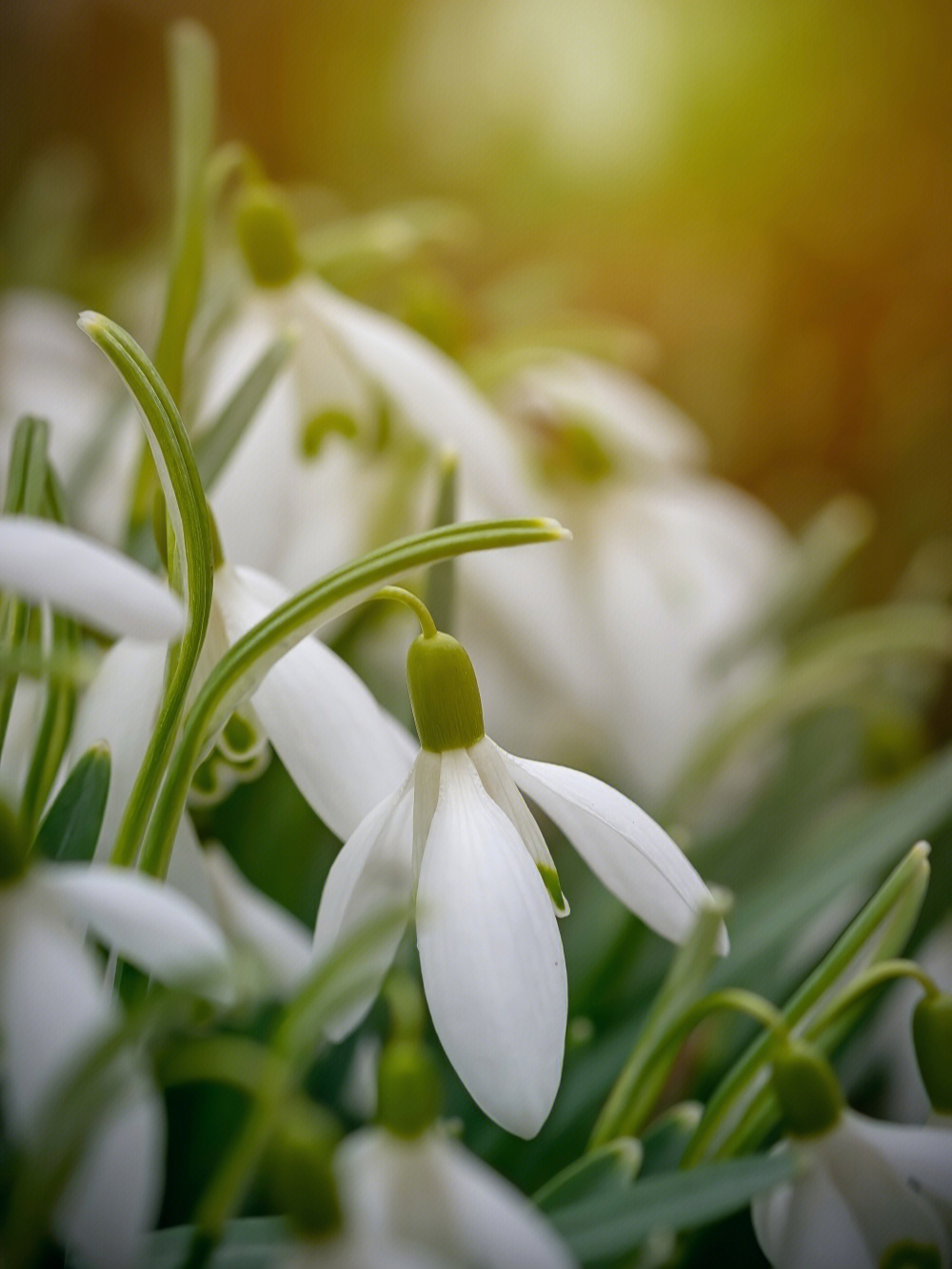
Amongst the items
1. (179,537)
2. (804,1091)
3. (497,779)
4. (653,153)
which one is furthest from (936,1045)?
(653,153)

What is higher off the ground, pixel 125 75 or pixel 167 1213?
pixel 125 75

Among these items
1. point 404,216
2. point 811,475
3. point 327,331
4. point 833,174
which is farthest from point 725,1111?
point 833,174

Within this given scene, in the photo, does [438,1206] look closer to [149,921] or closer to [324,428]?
[149,921]

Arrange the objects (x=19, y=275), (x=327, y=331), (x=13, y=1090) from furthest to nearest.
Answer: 1. (x=19, y=275)
2. (x=327, y=331)
3. (x=13, y=1090)

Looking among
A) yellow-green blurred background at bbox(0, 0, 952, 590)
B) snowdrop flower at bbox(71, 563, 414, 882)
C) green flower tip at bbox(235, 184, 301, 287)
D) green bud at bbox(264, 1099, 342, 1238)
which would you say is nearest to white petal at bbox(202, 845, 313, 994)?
snowdrop flower at bbox(71, 563, 414, 882)

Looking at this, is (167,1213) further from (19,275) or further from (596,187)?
(596,187)

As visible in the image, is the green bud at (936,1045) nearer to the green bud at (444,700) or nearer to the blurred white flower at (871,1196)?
the blurred white flower at (871,1196)

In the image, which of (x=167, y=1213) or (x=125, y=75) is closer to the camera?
(x=167, y=1213)

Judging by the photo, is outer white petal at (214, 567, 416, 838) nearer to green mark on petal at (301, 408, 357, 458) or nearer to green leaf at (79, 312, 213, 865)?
green leaf at (79, 312, 213, 865)
